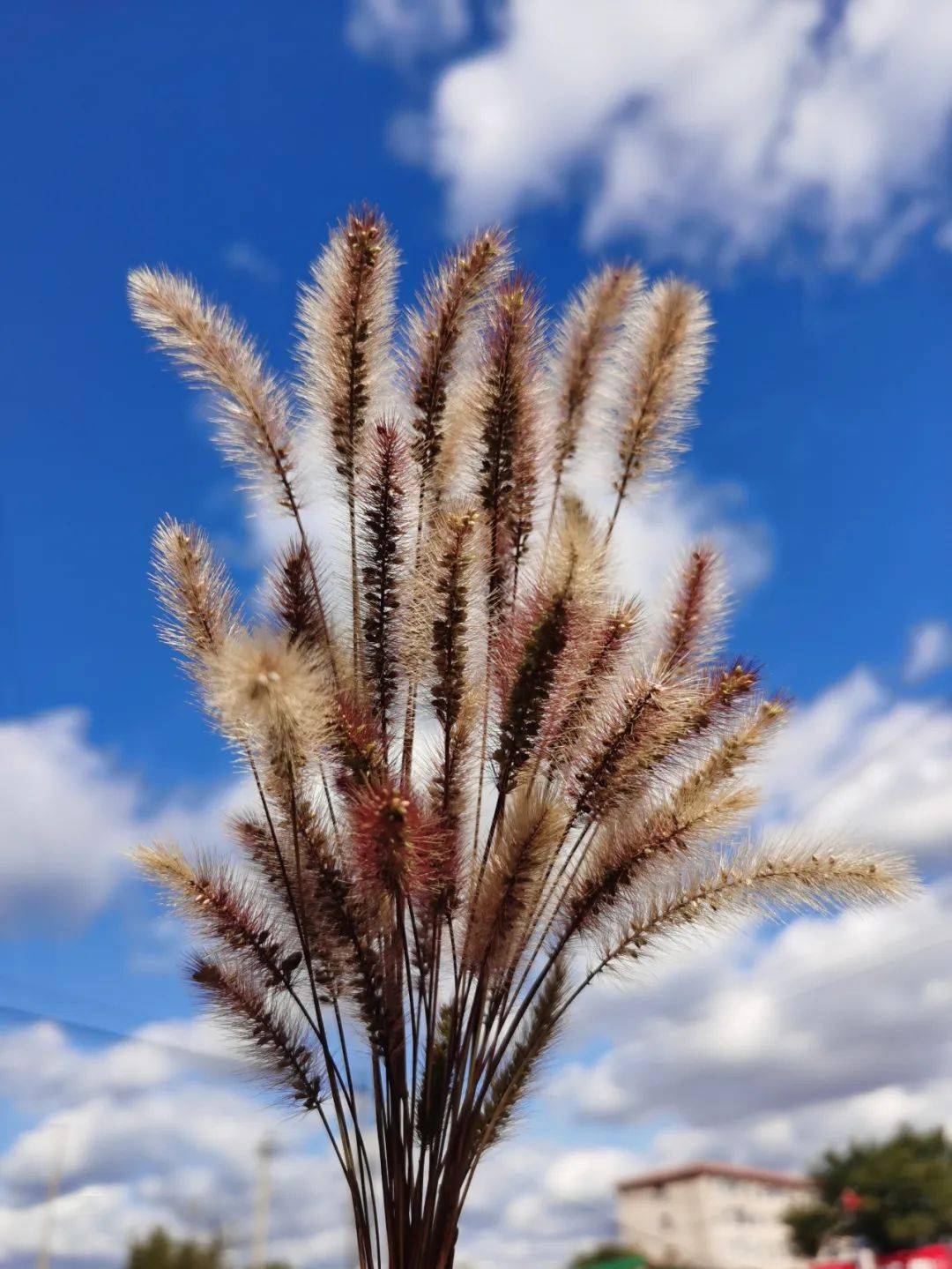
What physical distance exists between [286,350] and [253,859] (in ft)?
2.42

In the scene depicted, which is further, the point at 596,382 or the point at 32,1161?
the point at 596,382

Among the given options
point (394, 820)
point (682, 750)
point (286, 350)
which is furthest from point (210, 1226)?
point (286, 350)

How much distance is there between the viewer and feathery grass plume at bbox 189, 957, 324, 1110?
1402 mm

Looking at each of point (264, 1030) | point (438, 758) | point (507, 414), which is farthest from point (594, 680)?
point (264, 1030)

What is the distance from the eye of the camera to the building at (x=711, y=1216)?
1.21m

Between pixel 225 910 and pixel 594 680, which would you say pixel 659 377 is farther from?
pixel 225 910

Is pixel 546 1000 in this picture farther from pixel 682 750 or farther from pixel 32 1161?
pixel 32 1161

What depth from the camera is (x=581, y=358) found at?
1852 mm

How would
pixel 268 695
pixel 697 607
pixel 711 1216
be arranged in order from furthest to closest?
pixel 697 607 < pixel 711 1216 < pixel 268 695

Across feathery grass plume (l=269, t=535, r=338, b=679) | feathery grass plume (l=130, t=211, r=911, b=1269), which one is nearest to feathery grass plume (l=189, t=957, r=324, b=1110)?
feathery grass plume (l=130, t=211, r=911, b=1269)

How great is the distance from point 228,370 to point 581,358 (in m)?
0.61

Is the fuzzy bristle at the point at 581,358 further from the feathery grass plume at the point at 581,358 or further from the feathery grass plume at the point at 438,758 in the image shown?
the feathery grass plume at the point at 438,758

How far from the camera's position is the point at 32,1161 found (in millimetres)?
1483

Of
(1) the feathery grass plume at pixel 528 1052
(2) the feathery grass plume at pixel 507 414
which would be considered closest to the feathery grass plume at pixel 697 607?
(2) the feathery grass plume at pixel 507 414
